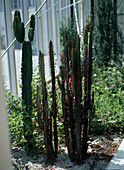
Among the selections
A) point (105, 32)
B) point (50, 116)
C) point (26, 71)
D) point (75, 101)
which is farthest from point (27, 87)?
point (105, 32)

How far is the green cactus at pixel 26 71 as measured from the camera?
1711mm

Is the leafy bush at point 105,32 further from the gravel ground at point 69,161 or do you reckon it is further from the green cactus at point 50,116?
the green cactus at point 50,116

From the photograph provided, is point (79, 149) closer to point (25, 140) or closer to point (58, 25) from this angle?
point (25, 140)

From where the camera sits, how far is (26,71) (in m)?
1.85

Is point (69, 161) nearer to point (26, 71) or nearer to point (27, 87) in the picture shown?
point (27, 87)

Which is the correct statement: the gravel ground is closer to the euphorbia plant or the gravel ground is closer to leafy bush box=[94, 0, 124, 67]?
the euphorbia plant

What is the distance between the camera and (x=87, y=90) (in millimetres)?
1983

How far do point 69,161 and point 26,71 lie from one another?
870 mm

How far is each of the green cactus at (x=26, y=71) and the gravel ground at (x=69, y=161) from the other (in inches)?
5.3

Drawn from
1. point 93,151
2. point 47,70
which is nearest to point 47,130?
point 93,151

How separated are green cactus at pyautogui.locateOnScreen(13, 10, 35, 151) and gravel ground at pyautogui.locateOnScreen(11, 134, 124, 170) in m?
0.13

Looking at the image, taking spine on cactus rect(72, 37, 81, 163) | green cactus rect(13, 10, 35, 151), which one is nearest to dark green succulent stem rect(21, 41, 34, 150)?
green cactus rect(13, 10, 35, 151)

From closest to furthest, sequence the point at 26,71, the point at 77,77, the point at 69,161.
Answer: the point at 77,77, the point at 26,71, the point at 69,161

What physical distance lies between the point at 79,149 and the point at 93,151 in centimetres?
35
